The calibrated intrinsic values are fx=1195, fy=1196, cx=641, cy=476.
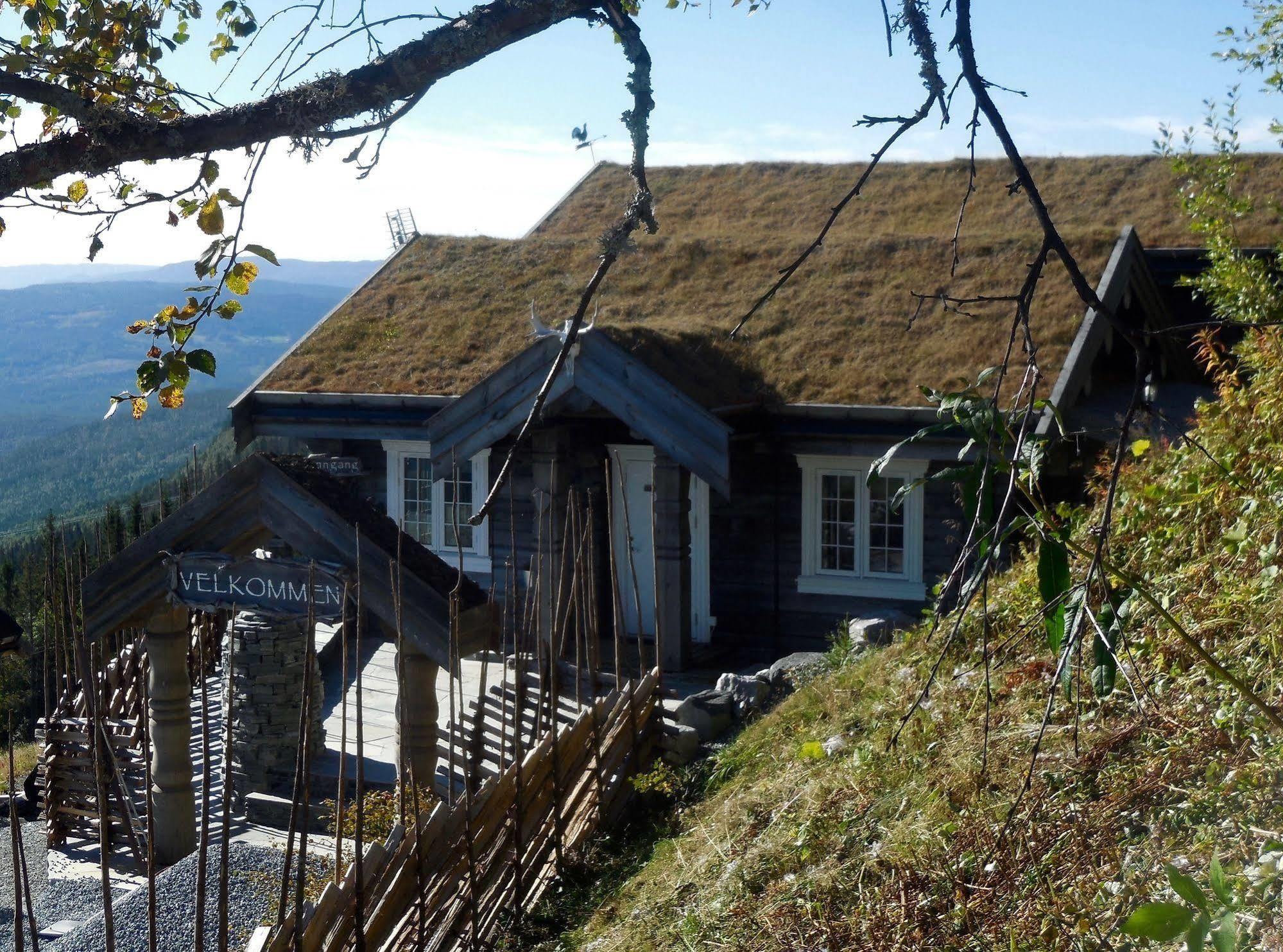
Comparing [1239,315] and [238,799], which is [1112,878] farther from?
[238,799]

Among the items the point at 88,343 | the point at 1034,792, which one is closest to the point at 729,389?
the point at 1034,792

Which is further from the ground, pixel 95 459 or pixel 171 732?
pixel 171 732

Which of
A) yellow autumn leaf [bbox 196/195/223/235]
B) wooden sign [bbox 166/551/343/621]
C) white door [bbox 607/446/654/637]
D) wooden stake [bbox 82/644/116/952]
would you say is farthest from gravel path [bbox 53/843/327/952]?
white door [bbox 607/446/654/637]

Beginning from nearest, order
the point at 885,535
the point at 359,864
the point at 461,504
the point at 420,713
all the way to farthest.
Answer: the point at 359,864 → the point at 420,713 → the point at 885,535 → the point at 461,504

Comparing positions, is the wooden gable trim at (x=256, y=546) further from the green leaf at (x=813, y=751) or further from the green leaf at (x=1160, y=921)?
the green leaf at (x=1160, y=921)

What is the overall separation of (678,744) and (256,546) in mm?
3326

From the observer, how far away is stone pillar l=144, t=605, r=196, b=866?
902cm

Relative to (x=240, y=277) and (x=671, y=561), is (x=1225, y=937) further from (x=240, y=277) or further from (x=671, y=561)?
(x=671, y=561)

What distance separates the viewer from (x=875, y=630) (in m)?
9.92

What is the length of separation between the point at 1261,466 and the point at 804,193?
1351cm

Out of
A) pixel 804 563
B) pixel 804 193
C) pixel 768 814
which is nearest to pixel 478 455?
pixel 804 563

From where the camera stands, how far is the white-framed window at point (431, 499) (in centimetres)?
1481

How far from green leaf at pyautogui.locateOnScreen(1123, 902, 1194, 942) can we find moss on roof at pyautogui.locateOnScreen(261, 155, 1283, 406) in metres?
10.1

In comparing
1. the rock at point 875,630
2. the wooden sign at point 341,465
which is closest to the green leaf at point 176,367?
the rock at point 875,630
